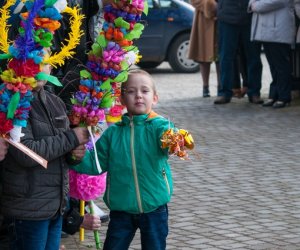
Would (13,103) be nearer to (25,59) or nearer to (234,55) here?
(25,59)

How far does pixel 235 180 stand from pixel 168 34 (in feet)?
31.3

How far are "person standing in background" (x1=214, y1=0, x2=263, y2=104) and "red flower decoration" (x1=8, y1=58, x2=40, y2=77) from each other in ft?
27.0

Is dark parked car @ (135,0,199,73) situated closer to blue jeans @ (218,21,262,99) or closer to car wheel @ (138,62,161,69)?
car wheel @ (138,62,161,69)

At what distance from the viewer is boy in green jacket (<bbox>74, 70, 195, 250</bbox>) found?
512 cm

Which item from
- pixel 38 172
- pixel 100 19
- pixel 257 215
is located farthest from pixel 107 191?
pixel 257 215

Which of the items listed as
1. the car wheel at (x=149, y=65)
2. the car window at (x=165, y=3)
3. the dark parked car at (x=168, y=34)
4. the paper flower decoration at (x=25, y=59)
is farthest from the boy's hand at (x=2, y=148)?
the car wheel at (x=149, y=65)

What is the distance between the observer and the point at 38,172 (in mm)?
4910

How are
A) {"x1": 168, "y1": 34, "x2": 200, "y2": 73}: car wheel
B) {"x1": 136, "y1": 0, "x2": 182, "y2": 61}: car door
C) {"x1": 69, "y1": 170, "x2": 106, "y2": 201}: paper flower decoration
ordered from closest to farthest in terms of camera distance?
{"x1": 69, "y1": 170, "x2": 106, "y2": 201}: paper flower decoration
{"x1": 136, "y1": 0, "x2": 182, "y2": 61}: car door
{"x1": 168, "y1": 34, "x2": 200, "y2": 73}: car wheel

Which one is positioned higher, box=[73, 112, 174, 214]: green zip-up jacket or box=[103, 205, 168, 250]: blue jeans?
box=[73, 112, 174, 214]: green zip-up jacket

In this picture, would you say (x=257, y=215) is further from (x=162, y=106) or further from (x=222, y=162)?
(x=162, y=106)

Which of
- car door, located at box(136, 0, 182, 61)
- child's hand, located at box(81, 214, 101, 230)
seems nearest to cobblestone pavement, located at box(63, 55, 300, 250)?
child's hand, located at box(81, 214, 101, 230)

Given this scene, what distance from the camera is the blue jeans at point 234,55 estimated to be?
42.0ft

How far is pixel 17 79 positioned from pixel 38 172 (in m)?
0.56

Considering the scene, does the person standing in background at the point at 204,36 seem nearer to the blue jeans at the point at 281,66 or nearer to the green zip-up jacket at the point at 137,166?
the blue jeans at the point at 281,66
